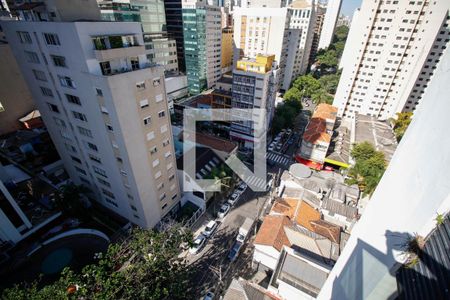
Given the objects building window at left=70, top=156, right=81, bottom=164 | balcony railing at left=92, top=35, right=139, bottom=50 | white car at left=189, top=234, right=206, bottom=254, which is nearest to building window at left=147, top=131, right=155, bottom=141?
balcony railing at left=92, top=35, right=139, bottom=50

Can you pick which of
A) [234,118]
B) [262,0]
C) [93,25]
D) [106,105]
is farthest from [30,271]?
[262,0]

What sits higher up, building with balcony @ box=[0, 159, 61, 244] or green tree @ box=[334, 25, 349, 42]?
Result: green tree @ box=[334, 25, 349, 42]

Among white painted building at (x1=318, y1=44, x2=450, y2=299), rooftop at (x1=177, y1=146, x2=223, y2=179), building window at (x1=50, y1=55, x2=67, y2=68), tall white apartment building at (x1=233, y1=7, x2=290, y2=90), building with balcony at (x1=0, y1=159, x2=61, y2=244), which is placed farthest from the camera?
tall white apartment building at (x1=233, y1=7, x2=290, y2=90)

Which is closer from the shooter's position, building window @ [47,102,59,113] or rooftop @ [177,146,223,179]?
building window @ [47,102,59,113]

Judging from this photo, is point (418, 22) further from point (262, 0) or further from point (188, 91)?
point (188, 91)

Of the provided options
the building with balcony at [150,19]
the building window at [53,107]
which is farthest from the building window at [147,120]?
the building with balcony at [150,19]

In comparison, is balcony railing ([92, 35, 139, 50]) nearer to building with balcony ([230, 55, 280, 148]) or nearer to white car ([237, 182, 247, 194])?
building with balcony ([230, 55, 280, 148])
